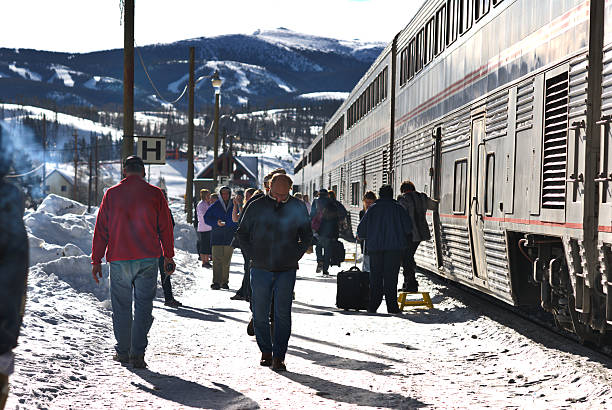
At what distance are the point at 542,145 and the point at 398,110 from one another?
32.9 feet

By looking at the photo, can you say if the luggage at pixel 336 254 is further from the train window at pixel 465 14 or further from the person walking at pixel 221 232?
the train window at pixel 465 14

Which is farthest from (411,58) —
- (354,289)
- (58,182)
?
(58,182)

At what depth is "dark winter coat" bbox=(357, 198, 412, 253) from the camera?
39.4 feet

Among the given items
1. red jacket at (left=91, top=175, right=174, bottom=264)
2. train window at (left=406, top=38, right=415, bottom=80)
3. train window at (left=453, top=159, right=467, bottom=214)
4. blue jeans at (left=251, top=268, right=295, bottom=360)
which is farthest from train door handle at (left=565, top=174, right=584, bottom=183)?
train window at (left=406, top=38, right=415, bottom=80)

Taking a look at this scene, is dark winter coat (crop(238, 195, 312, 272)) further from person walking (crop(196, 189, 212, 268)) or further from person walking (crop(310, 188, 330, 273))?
person walking (crop(310, 188, 330, 273))

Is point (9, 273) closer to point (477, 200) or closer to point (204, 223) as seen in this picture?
point (477, 200)

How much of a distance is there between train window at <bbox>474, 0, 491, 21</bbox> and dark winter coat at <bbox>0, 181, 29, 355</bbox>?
28.0 feet

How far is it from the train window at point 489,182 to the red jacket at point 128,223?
4.00m

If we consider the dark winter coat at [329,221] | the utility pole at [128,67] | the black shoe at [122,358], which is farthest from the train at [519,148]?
the utility pole at [128,67]

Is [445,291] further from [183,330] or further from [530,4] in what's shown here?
[530,4]

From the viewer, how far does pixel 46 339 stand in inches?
327

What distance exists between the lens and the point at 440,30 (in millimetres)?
13711

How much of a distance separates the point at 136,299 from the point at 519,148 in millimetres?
4197

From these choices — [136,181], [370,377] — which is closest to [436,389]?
[370,377]
